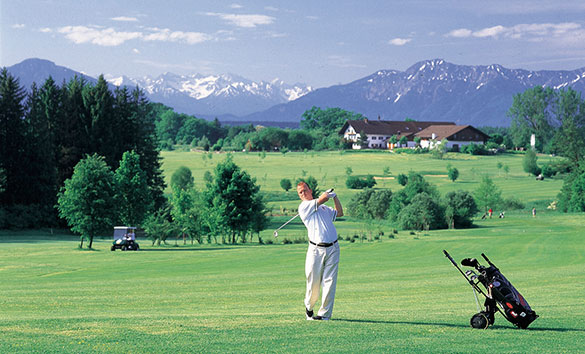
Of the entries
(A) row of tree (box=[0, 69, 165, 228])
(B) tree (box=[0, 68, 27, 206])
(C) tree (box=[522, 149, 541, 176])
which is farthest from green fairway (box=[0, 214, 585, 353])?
(C) tree (box=[522, 149, 541, 176])

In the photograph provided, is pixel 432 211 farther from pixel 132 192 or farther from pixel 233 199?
pixel 132 192

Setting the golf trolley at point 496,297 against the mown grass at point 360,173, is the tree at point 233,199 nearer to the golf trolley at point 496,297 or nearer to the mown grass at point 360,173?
the mown grass at point 360,173

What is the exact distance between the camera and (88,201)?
157 feet

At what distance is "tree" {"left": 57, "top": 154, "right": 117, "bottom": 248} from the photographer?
47.3 metres

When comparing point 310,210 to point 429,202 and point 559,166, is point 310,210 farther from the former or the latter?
point 559,166

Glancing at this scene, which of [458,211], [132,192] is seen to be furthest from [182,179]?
[458,211]

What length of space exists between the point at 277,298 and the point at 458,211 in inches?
1613

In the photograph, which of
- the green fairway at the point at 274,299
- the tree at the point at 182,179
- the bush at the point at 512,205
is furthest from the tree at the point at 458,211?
the tree at the point at 182,179

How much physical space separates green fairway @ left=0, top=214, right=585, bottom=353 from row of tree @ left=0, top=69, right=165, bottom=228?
72.2ft

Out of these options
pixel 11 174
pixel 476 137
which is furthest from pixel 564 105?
pixel 11 174

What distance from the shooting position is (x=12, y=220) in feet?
208

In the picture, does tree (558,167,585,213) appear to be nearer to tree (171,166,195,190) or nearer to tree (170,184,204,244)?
tree (170,184,204,244)

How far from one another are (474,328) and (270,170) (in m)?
108

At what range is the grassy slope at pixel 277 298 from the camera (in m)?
10.8
